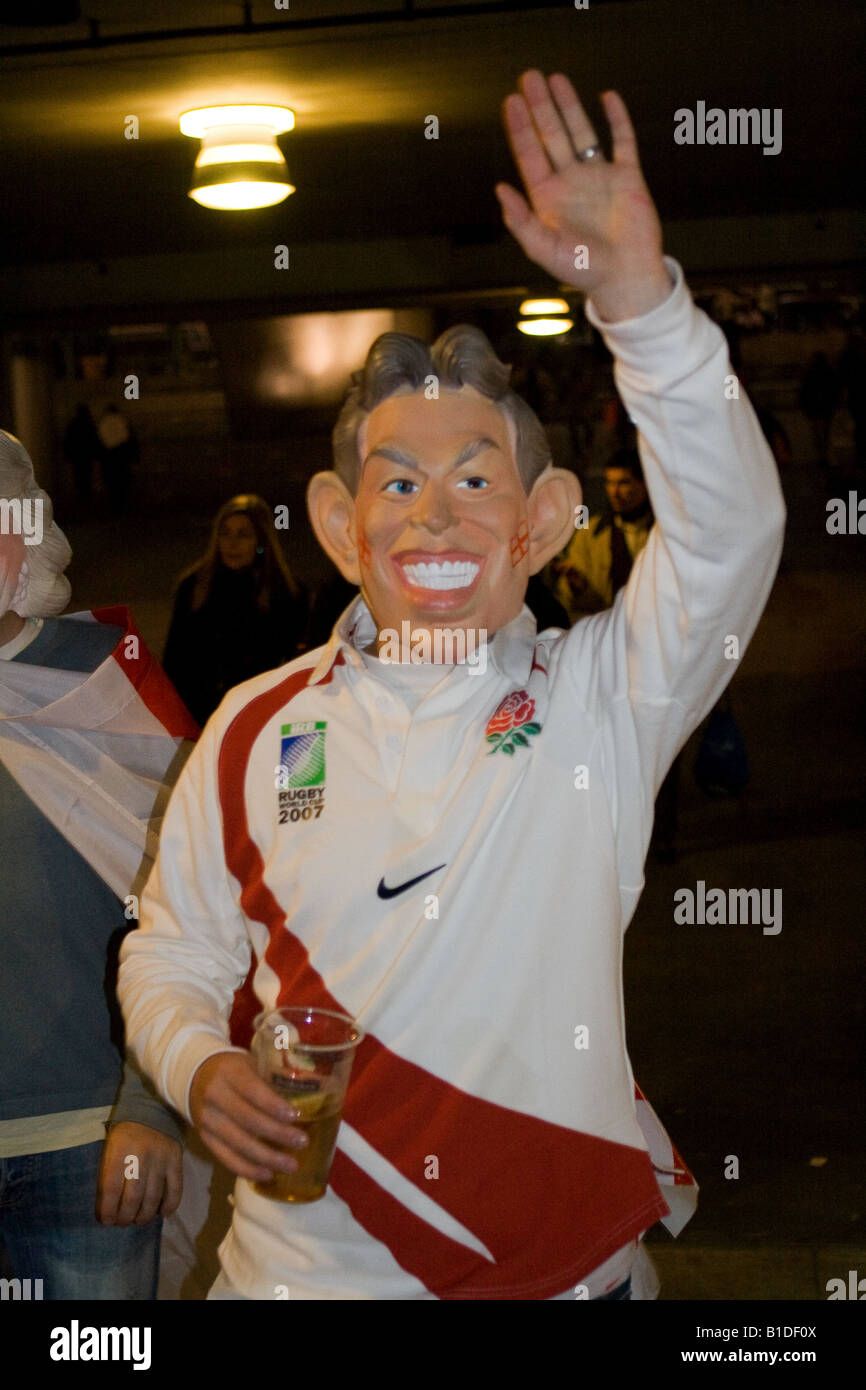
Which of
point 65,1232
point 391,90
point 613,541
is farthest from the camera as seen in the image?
point 613,541

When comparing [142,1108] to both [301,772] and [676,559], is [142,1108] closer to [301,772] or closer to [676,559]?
[301,772]

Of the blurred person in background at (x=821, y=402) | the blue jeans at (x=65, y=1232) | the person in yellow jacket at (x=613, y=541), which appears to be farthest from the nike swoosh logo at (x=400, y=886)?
the blurred person in background at (x=821, y=402)

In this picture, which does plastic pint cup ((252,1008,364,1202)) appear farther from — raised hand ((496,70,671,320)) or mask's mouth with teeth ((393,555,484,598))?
raised hand ((496,70,671,320))

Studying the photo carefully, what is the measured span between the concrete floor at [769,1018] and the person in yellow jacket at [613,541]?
1.45 m

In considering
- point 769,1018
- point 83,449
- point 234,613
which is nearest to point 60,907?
point 769,1018

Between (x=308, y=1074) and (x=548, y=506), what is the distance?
0.87 meters

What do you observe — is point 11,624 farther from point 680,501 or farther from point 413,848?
point 680,501

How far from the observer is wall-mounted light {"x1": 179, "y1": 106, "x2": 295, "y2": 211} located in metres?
7.30

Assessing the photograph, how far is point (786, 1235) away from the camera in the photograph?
4.28m

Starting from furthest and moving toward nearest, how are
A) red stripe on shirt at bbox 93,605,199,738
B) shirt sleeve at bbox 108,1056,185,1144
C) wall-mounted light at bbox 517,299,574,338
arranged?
wall-mounted light at bbox 517,299,574,338
red stripe on shirt at bbox 93,605,199,738
shirt sleeve at bbox 108,1056,185,1144

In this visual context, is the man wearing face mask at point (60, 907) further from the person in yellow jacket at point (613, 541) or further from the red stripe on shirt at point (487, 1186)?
the person in yellow jacket at point (613, 541)

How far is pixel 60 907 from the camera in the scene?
2650mm

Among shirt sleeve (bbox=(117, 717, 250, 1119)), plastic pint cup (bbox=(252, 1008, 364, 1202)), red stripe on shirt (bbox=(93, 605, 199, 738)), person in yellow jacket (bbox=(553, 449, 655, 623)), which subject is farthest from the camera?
person in yellow jacket (bbox=(553, 449, 655, 623))

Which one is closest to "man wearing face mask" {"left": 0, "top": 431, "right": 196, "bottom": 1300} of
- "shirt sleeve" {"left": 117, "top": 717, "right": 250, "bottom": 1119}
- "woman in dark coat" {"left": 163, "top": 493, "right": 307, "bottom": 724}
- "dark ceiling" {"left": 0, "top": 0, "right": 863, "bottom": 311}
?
"shirt sleeve" {"left": 117, "top": 717, "right": 250, "bottom": 1119}
